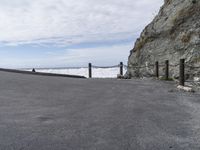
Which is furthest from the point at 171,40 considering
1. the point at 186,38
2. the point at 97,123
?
the point at 97,123

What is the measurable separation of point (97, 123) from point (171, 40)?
62.0 ft

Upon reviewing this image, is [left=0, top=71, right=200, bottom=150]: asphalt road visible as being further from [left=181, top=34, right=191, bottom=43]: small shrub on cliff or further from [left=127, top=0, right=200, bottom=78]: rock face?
[left=181, top=34, right=191, bottom=43]: small shrub on cliff

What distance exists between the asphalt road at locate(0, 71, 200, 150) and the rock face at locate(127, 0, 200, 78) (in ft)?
37.7

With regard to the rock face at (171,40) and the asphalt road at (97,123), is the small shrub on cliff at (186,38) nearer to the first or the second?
the rock face at (171,40)

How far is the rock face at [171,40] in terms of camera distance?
22334 mm

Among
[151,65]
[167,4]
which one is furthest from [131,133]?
[167,4]

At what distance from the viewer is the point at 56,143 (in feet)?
18.8

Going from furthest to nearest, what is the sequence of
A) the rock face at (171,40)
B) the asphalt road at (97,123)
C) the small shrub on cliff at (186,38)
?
the small shrub on cliff at (186,38), the rock face at (171,40), the asphalt road at (97,123)

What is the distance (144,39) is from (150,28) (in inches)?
43.4

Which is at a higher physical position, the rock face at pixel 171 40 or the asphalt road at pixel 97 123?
the rock face at pixel 171 40

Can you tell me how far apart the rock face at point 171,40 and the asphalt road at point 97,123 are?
11.5m

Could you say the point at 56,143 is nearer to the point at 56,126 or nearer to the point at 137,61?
the point at 56,126

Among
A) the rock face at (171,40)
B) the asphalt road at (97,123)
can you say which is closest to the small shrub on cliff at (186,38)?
the rock face at (171,40)

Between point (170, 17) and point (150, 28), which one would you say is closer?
point (170, 17)
